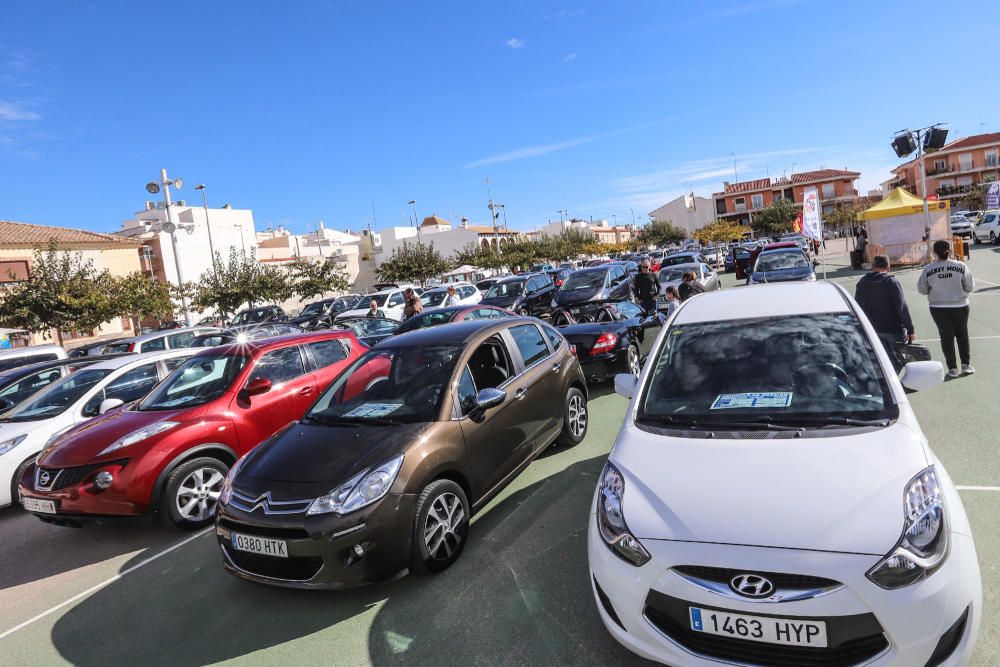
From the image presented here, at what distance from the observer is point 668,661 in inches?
92.3

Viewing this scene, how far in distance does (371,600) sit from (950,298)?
7119 mm

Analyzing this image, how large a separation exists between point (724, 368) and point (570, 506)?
1704 millimetres

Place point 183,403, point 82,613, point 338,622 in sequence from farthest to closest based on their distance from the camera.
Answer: point 183,403
point 82,613
point 338,622

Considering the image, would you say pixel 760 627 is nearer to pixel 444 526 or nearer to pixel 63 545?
pixel 444 526

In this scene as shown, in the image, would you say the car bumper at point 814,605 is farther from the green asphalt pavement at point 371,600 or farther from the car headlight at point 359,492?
the car headlight at point 359,492

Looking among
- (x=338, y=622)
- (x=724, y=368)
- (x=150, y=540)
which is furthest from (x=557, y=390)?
(x=150, y=540)

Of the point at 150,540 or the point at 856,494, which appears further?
the point at 150,540

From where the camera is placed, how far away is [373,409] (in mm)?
4367

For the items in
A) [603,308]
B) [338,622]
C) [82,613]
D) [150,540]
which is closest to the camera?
[338,622]

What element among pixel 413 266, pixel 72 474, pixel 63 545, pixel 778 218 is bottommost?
pixel 63 545

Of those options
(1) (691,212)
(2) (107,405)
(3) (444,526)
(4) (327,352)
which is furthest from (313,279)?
(1) (691,212)

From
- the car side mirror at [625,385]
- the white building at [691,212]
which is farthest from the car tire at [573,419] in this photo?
the white building at [691,212]

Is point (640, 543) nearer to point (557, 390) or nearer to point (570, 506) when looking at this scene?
point (570, 506)

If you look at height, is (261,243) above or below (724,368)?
above
